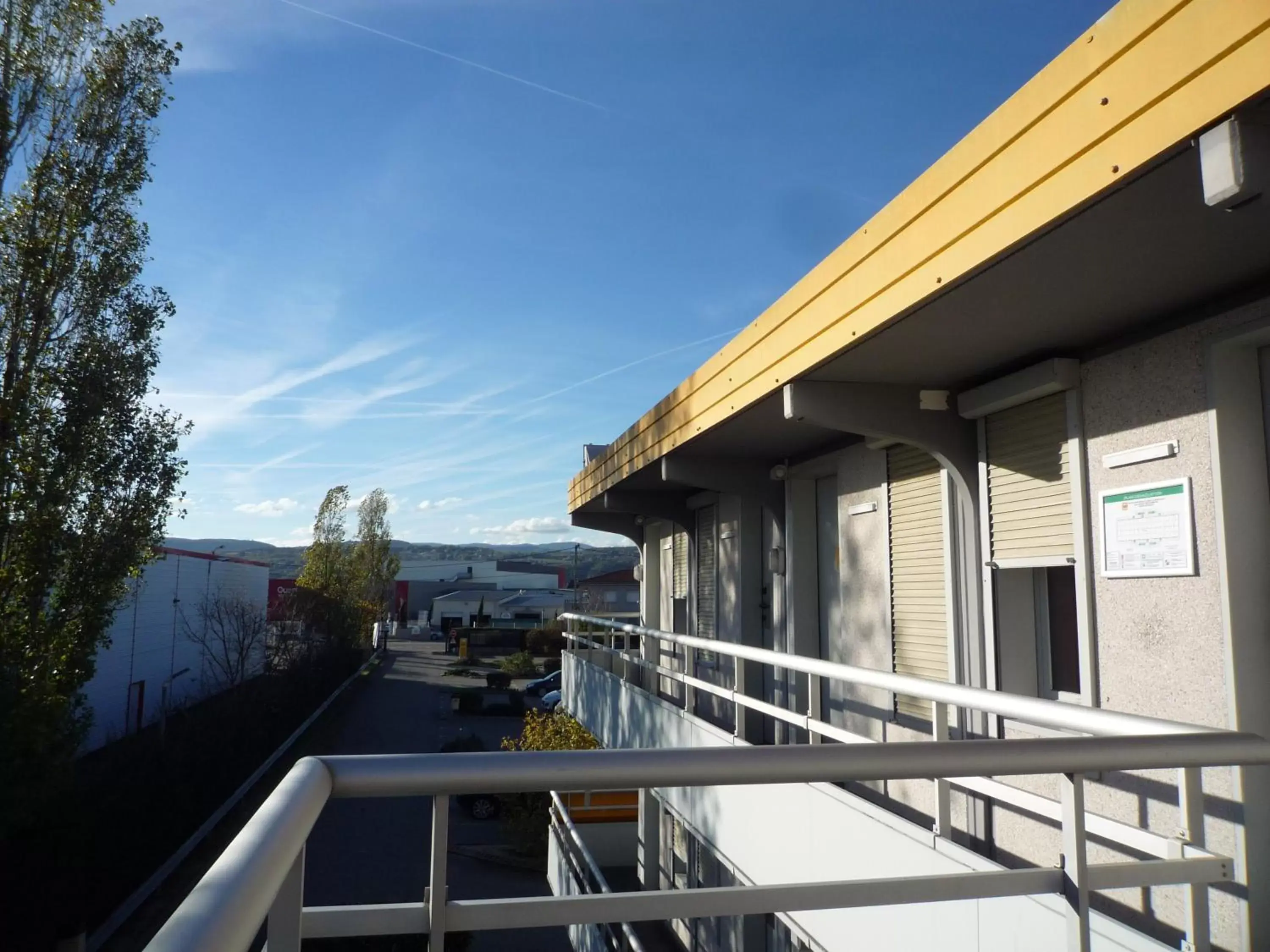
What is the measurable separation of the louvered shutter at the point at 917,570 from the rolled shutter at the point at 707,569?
13.6 feet

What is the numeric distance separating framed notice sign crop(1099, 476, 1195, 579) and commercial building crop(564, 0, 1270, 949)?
0.01 meters

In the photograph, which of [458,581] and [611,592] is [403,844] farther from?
[458,581]

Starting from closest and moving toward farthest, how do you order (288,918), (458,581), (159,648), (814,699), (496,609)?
1. (288,918)
2. (814,699)
3. (159,648)
4. (496,609)
5. (458,581)

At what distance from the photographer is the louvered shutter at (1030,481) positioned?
14.9ft

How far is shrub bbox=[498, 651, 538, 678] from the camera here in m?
51.5

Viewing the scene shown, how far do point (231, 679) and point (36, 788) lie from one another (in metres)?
18.0

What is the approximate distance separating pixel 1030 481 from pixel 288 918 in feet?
13.9

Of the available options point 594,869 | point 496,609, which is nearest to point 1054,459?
point 594,869

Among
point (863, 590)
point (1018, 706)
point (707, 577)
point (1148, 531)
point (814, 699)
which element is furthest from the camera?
point (707, 577)

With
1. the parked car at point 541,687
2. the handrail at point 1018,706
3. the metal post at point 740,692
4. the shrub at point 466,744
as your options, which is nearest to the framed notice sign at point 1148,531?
the handrail at point 1018,706

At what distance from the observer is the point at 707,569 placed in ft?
36.1

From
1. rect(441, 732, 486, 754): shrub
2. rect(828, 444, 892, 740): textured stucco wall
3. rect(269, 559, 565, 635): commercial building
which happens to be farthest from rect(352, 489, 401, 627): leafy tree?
rect(828, 444, 892, 740): textured stucco wall

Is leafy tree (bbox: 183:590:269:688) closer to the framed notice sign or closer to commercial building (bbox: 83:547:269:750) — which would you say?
commercial building (bbox: 83:547:269:750)

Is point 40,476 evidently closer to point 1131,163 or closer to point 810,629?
point 810,629
